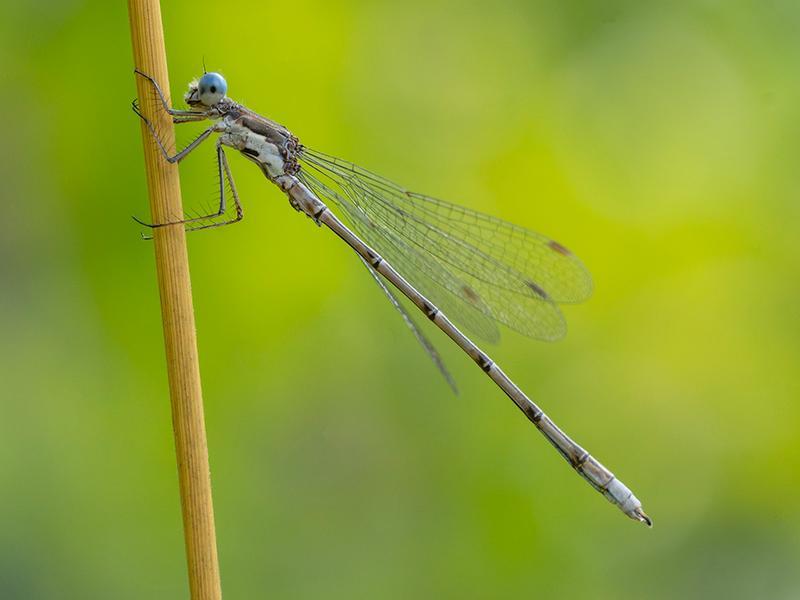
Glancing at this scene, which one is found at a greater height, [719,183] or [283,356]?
[283,356]

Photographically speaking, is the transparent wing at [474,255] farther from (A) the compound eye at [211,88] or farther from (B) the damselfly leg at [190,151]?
(A) the compound eye at [211,88]

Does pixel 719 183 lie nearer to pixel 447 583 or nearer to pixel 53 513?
pixel 447 583

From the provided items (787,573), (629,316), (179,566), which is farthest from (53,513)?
(787,573)

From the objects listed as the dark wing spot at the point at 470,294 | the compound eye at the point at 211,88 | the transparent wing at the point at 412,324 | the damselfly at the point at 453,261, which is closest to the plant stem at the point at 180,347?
the compound eye at the point at 211,88

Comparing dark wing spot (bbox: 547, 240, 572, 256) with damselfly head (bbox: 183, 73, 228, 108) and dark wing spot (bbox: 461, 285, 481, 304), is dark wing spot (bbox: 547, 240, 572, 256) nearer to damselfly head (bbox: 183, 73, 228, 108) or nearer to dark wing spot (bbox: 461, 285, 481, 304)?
dark wing spot (bbox: 461, 285, 481, 304)

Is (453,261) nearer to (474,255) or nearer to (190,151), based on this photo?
(474,255)

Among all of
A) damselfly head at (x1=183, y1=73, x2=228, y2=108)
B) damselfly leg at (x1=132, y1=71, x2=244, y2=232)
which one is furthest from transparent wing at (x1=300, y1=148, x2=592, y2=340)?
damselfly head at (x1=183, y1=73, x2=228, y2=108)
